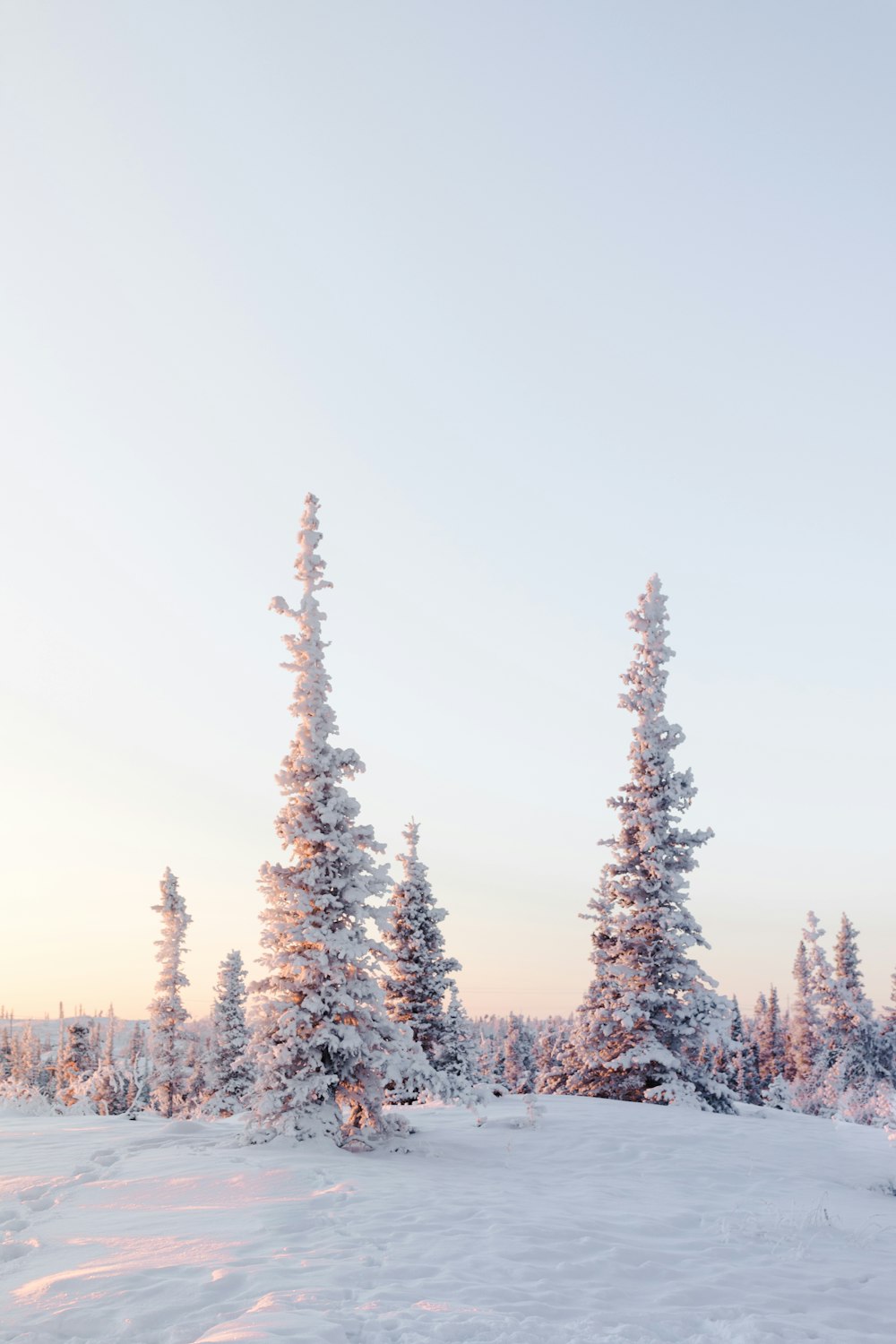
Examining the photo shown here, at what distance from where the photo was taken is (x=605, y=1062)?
840 inches

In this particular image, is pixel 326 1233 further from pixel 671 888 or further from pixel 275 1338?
pixel 671 888

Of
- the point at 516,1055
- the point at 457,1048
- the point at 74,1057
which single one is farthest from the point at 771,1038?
the point at 74,1057

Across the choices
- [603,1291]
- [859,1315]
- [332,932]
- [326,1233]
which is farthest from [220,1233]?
[332,932]

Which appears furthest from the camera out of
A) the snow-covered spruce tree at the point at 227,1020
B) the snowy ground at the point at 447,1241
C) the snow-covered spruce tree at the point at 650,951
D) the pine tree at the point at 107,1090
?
the snow-covered spruce tree at the point at 227,1020

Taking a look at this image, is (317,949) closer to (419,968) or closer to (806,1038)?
(419,968)

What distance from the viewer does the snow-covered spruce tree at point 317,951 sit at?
14.5 m

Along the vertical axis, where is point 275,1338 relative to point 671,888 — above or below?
below

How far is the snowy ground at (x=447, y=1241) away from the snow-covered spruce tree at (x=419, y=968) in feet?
48.3

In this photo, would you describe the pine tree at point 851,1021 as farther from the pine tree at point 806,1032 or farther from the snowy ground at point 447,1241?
the snowy ground at point 447,1241

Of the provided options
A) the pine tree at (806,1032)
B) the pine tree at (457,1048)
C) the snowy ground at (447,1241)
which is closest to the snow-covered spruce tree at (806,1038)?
the pine tree at (806,1032)

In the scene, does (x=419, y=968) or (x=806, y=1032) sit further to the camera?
(x=806, y=1032)

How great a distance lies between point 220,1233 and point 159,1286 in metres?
1.85

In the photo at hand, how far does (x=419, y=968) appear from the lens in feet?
97.9

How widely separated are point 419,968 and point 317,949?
15.3 m
